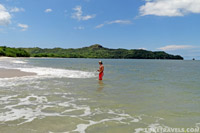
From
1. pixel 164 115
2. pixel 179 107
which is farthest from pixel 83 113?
pixel 179 107

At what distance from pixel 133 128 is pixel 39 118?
143 inches

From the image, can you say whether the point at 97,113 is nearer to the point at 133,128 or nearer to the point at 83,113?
the point at 83,113

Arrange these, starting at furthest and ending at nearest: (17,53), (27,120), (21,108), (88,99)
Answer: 1. (17,53)
2. (88,99)
3. (21,108)
4. (27,120)

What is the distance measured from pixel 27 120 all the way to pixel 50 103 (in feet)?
8.79

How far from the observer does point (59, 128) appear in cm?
599

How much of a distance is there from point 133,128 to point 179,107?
411 cm

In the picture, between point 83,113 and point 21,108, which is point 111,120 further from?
point 21,108

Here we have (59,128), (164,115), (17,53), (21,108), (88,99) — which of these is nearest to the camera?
(59,128)

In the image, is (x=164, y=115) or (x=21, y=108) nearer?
(x=164, y=115)

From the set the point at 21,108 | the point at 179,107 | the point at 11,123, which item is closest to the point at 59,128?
the point at 11,123

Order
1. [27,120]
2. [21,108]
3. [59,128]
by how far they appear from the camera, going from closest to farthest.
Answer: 1. [59,128]
2. [27,120]
3. [21,108]

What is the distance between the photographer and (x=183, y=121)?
698 cm

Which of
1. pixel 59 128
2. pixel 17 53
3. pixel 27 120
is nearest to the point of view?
pixel 59 128

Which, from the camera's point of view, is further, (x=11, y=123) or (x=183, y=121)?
(x=183, y=121)
